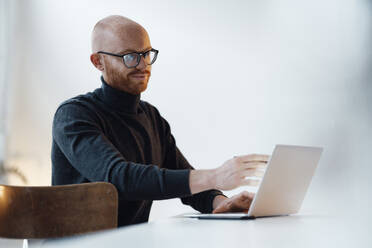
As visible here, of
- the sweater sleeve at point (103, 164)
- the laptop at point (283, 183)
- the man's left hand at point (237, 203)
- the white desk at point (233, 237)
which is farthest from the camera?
the man's left hand at point (237, 203)

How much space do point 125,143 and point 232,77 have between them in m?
1.72

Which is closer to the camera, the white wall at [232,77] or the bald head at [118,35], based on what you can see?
the bald head at [118,35]

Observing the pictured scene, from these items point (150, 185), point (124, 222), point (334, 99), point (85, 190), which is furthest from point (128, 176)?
point (334, 99)

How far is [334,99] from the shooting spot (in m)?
2.83

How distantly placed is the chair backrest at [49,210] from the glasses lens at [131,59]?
23.6 inches

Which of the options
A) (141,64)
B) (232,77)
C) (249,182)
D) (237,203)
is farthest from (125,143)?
(232,77)

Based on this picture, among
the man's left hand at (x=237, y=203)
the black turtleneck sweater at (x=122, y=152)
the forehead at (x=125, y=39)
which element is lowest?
the man's left hand at (x=237, y=203)

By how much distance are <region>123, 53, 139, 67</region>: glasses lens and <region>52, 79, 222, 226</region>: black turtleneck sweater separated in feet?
0.35

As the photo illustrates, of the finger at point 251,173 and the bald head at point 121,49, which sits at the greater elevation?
the bald head at point 121,49

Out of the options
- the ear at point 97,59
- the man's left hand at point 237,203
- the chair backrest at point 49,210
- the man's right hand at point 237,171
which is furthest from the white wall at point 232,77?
the chair backrest at point 49,210

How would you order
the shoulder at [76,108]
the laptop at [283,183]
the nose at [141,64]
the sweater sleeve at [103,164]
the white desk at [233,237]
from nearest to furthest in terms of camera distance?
the white desk at [233,237] → the laptop at [283,183] → the sweater sleeve at [103,164] → the shoulder at [76,108] → the nose at [141,64]

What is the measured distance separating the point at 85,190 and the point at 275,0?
2.28m

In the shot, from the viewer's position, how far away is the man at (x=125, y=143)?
1.44 metres

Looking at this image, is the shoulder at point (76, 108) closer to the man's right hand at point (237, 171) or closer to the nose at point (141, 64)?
the nose at point (141, 64)
